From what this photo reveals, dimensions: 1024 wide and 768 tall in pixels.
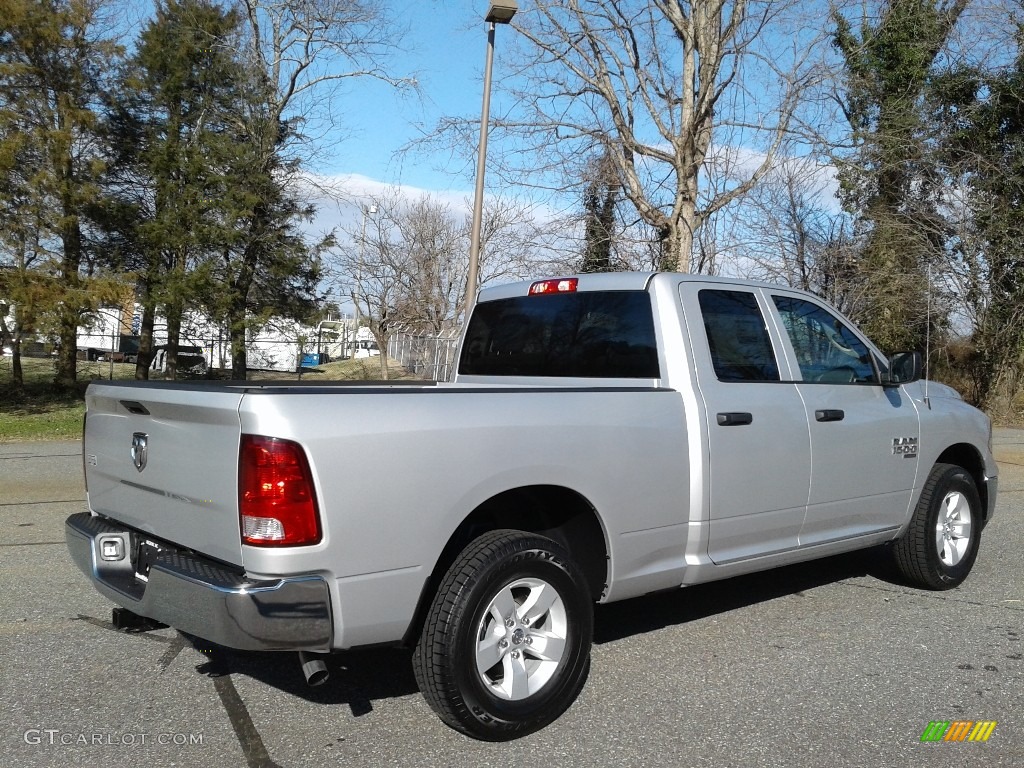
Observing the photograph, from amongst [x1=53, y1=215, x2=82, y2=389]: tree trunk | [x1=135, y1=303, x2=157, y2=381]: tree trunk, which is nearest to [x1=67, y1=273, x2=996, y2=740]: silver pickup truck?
[x1=53, y1=215, x2=82, y2=389]: tree trunk

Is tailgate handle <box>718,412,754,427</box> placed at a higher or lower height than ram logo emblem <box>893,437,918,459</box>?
higher

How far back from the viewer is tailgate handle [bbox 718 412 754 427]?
450 cm

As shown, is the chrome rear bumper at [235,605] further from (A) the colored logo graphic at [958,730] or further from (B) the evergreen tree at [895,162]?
(B) the evergreen tree at [895,162]

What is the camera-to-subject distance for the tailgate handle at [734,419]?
→ 4500 millimetres

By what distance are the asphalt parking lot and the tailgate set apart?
78 centimetres

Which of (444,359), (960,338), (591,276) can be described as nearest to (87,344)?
(444,359)

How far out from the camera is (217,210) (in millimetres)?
21484

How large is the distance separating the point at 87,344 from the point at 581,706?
43.1 m

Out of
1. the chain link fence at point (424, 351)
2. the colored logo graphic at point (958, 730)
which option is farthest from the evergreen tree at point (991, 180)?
the colored logo graphic at point (958, 730)

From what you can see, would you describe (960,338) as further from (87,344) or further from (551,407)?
(87,344)

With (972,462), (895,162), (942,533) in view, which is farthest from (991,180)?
(942,533)

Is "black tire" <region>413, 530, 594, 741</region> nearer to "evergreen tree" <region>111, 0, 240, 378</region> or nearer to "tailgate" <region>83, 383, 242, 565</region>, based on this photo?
"tailgate" <region>83, 383, 242, 565</region>

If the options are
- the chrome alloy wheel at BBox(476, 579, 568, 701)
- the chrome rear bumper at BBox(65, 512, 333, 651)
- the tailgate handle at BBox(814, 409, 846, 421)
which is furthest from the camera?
the tailgate handle at BBox(814, 409, 846, 421)

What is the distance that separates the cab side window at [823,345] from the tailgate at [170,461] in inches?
126
